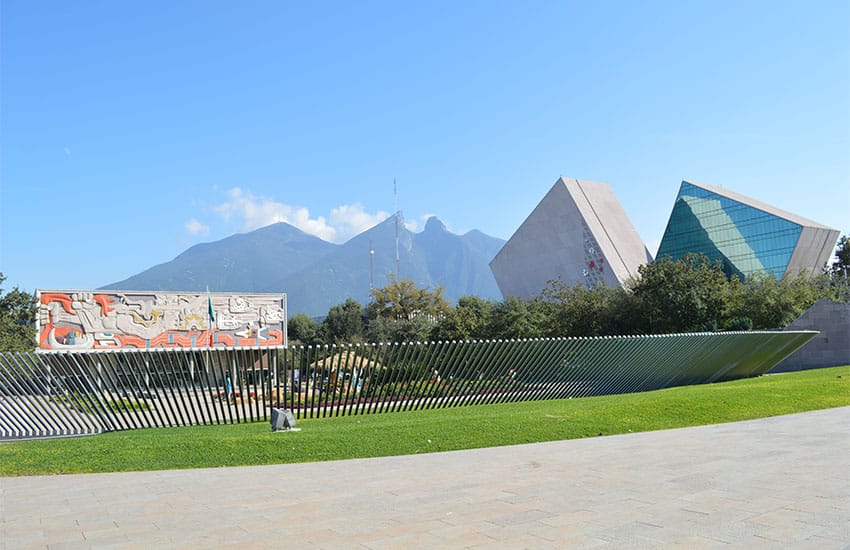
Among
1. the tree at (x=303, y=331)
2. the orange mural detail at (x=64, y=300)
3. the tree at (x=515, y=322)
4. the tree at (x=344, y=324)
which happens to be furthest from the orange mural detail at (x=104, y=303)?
the tree at (x=303, y=331)

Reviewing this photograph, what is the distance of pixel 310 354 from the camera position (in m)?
14.8

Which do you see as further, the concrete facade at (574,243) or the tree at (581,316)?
the concrete facade at (574,243)

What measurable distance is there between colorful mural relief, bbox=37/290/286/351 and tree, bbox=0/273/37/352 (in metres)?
3.49

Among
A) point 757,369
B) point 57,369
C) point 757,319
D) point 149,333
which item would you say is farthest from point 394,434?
point 149,333

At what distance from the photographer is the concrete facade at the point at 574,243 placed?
5231 centimetres

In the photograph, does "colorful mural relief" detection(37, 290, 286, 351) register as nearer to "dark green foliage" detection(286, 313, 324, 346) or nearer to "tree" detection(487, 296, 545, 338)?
"tree" detection(487, 296, 545, 338)

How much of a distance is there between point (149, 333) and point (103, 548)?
33703 mm

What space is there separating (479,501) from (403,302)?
191ft

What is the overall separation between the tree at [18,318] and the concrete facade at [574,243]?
125 feet

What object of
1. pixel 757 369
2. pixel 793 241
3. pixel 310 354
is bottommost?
Answer: pixel 757 369

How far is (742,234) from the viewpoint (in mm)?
53438

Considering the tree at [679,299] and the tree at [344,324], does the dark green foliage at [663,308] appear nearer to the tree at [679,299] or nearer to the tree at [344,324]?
the tree at [679,299]

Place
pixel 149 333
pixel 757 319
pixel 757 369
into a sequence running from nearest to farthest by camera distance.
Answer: pixel 757 369 < pixel 757 319 < pixel 149 333

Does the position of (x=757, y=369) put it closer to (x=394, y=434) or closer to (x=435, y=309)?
(x=394, y=434)
